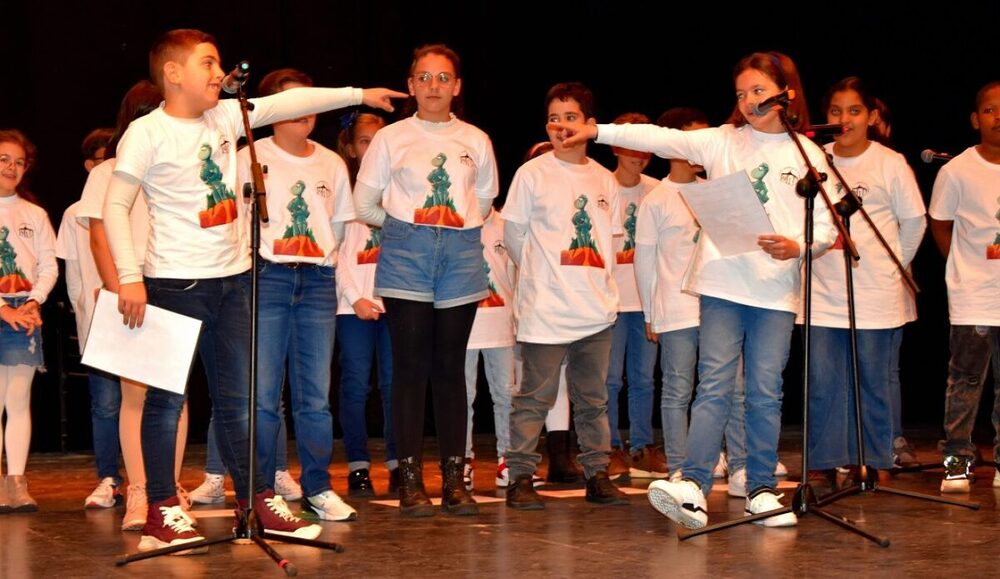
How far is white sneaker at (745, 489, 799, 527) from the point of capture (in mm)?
3580

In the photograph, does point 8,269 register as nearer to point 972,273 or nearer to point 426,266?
point 426,266

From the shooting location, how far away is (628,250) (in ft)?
17.3

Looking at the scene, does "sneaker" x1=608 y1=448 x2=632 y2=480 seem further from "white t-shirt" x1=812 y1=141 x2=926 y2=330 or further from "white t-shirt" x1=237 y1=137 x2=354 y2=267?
"white t-shirt" x1=237 y1=137 x2=354 y2=267

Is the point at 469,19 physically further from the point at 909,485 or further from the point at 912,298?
the point at 909,485

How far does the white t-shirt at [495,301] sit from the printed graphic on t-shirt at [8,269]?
5.60ft

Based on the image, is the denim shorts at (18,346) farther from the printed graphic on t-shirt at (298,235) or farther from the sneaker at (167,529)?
the sneaker at (167,529)

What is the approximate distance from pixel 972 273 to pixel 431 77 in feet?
7.04

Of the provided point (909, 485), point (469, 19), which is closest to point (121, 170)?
point (909, 485)

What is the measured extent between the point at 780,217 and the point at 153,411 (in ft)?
6.12

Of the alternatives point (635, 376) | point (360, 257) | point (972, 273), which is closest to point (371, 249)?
point (360, 257)

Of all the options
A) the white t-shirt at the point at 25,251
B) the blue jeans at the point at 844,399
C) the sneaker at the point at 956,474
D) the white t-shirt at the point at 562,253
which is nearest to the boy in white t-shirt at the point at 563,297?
the white t-shirt at the point at 562,253

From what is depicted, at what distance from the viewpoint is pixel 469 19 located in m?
6.87

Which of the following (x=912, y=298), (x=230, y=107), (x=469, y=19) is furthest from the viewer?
(x=469, y=19)

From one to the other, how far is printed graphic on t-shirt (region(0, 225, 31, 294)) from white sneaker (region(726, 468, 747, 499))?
2.71m
